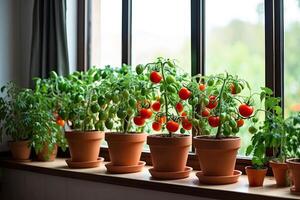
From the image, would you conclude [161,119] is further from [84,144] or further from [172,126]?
[84,144]

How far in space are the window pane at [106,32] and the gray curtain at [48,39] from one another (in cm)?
27

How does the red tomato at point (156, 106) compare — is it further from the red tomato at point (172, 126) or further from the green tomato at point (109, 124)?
the green tomato at point (109, 124)

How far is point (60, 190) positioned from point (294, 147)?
1.48 meters

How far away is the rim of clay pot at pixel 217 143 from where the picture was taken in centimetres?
218

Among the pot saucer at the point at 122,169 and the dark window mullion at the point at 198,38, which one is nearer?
the pot saucer at the point at 122,169

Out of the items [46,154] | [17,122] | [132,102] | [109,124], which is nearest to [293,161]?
[132,102]

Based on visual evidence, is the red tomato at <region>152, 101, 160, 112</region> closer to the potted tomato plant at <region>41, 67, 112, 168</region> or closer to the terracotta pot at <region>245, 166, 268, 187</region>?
the potted tomato plant at <region>41, 67, 112, 168</region>

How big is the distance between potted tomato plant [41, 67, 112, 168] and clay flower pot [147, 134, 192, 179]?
492 mm

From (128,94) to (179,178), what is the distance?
56cm

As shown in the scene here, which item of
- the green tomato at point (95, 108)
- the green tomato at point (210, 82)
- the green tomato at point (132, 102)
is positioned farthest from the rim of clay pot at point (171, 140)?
the green tomato at point (95, 108)

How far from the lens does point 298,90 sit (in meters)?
2.35

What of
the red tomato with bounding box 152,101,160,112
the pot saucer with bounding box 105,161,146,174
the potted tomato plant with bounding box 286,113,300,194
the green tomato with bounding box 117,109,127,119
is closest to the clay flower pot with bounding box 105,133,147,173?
the pot saucer with bounding box 105,161,146,174

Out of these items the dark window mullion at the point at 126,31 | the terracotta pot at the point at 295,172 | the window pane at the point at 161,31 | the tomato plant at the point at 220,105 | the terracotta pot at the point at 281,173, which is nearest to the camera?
the terracotta pot at the point at 295,172

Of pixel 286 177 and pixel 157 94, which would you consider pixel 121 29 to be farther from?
pixel 286 177
